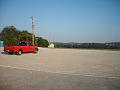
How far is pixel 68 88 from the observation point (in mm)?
5762

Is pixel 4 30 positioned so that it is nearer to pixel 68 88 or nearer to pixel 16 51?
pixel 16 51

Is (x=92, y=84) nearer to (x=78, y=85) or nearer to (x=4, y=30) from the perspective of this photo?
(x=78, y=85)

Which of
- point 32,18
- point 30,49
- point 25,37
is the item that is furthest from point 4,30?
point 30,49

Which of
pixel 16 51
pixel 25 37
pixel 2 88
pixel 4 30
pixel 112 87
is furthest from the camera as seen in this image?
pixel 4 30

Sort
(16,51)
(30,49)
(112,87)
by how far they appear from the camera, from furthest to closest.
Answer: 1. (30,49)
2. (16,51)
3. (112,87)

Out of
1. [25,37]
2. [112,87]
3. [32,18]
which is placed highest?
[32,18]

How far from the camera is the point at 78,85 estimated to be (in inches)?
245

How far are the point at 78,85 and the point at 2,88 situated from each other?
112 inches

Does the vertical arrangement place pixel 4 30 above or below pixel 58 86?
above

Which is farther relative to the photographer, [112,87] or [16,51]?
[16,51]

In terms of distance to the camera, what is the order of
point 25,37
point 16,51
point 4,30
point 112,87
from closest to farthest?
point 112,87
point 16,51
point 25,37
point 4,30

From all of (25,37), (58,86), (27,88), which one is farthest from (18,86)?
(25,37)

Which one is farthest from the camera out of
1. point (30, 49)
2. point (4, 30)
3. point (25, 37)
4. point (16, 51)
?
point (4, 30)

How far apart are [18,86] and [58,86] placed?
4.92 feet
